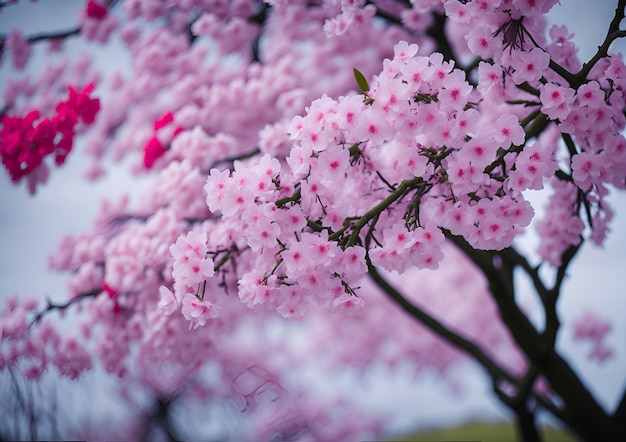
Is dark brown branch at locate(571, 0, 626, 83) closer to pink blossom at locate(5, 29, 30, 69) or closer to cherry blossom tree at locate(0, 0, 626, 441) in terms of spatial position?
cherry blossom tree at locate(0, 0, 626, 441)

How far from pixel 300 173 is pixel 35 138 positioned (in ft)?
4.81

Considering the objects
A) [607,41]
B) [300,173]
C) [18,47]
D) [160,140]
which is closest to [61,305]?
[160,140]

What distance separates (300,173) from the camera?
5.82 feet

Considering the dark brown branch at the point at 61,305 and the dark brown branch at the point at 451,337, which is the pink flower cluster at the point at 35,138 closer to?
the dark brown branch at the point at 61,305

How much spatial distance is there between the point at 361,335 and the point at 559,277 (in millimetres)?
4141

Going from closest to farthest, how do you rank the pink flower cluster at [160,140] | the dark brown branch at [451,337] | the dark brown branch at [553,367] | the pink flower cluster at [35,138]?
the pink flower cluster at [35,138] < the pink flower cluster at [160,140] < the dark brown branch at [553,367] < the dark brown branch at [451,337]

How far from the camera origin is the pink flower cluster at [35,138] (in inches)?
101

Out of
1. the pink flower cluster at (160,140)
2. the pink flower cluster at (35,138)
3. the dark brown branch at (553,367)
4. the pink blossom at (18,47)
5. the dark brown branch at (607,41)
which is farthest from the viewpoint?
the pink blossom at (18,47)

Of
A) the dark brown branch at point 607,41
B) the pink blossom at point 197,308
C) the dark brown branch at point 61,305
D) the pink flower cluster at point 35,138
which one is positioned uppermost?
the dark brown branch at point 607,41

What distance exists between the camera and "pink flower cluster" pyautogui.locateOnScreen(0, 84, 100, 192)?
256 centimetres

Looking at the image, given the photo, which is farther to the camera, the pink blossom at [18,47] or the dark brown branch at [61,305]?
the pink blossom at [18,47]

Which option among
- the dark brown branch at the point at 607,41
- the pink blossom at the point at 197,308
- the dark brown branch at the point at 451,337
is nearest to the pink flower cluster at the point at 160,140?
the pink blossom at the point at 197,308

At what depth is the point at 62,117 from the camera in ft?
8.46

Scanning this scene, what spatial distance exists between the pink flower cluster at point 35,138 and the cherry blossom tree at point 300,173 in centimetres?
1
